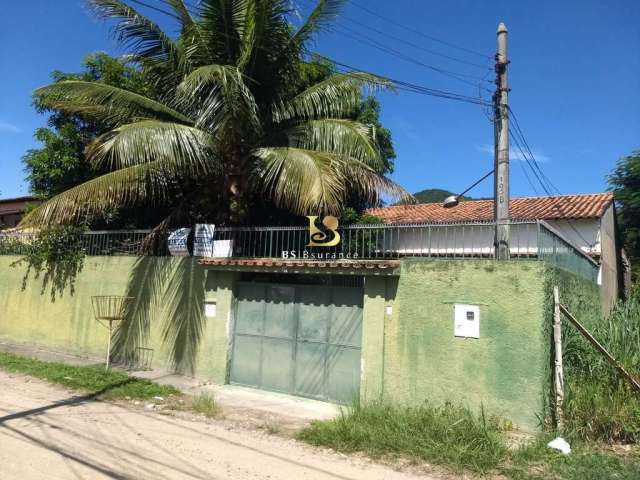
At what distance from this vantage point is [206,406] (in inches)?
318

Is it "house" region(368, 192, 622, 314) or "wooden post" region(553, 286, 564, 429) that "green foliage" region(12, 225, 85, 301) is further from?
"wooden post" region(553, 286, 564, 429)

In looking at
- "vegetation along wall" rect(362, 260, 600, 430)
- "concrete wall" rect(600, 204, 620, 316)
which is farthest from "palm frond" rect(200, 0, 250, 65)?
"concrete wall" rect(600, 204, 620, 316)

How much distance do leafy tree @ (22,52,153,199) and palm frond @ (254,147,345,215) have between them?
19.2ft

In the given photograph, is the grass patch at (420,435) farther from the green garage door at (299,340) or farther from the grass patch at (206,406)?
the green garage door at (299,340)

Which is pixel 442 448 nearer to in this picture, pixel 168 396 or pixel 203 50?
pixel 168 396

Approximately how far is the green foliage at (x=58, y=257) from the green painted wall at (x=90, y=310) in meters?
0.23

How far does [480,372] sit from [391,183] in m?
4.38

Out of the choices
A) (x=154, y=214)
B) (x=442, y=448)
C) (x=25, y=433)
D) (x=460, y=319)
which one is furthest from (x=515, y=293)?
(x=154, y=214)

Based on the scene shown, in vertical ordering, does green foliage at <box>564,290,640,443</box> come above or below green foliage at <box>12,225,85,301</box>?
below

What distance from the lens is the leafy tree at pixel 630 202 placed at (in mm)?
25203

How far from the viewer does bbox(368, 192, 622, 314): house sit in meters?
9.32

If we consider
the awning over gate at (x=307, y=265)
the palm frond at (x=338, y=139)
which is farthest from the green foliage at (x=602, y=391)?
the palm frond at (x=338, y=139)

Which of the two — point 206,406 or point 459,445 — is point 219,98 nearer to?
point 206,406

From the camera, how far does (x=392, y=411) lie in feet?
24.0
